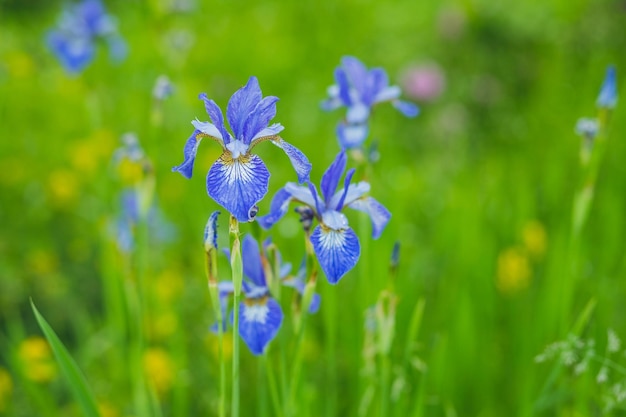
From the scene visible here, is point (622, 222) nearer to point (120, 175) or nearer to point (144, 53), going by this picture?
point (120, 175)

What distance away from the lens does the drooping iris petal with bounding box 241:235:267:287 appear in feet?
4.45

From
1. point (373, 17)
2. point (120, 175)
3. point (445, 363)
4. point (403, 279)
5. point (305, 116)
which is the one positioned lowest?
point (445, 363)

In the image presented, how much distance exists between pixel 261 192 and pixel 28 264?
7.22 feet

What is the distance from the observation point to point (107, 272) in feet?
7.86

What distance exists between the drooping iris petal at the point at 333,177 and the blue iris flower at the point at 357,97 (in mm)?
321

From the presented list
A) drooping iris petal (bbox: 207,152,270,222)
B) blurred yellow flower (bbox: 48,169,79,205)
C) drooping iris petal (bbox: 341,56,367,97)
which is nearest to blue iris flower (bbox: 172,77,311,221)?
drooping iris petal (bbox: 207,152,270,222)

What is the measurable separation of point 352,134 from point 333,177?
372 millimetres

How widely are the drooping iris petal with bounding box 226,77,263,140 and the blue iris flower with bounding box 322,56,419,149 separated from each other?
0.49m

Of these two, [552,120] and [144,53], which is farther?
[144,53]

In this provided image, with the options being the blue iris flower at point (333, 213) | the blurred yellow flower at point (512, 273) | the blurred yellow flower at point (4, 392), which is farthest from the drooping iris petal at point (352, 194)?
the blurred yellow flower at point (4, 392)

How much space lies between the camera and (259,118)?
45.0 inches

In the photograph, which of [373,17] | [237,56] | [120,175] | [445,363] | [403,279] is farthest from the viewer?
[373,17]

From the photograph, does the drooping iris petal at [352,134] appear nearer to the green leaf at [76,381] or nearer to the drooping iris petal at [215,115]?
the drooping iris petal at [215,115]

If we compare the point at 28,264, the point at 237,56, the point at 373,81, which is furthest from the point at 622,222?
the point at 237,56
